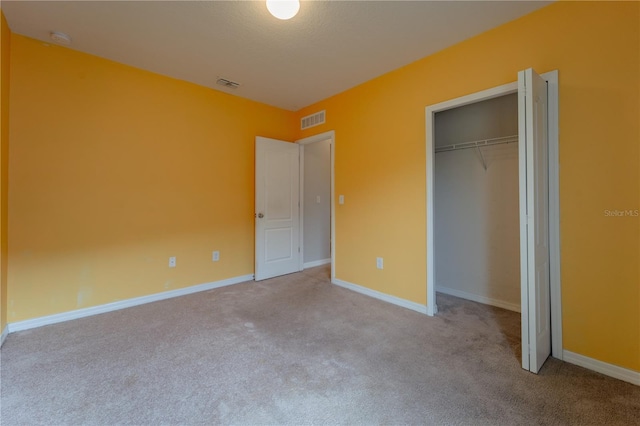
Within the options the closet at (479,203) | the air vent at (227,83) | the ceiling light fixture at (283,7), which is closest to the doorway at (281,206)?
the air vent at (227,83)

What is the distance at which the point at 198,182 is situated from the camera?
11.6 feet

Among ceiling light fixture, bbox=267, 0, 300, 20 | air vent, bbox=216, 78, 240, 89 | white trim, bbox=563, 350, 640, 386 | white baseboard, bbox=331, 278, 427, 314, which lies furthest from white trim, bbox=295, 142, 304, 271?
white trim, bbox=563, 350, 640, 386

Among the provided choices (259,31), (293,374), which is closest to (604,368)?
(293,374)

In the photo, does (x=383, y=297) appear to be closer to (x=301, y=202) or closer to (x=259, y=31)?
(x=301, y=202)

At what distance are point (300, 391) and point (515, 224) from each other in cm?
266

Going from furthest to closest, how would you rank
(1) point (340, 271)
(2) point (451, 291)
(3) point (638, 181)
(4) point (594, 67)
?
1. (1) point (340, 271)
2. (2) point (451, 291)
3. (4) point (594, 67)
4. (3) point (638, 181)

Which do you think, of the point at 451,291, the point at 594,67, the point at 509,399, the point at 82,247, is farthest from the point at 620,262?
the point at 82,247

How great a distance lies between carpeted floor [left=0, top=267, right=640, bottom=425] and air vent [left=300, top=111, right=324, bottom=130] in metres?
2.70

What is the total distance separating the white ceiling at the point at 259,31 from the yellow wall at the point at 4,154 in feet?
0.67

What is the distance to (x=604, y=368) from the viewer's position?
1.82 m

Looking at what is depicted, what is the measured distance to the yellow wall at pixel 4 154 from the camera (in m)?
2.21

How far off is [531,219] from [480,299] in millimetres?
1690

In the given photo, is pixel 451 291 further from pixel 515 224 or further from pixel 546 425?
pixel 546 425

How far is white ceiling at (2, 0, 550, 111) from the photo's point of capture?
6.85 ft
